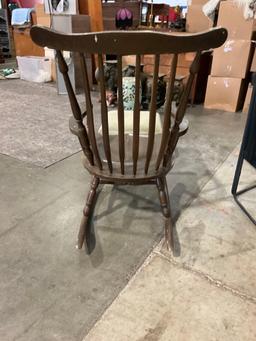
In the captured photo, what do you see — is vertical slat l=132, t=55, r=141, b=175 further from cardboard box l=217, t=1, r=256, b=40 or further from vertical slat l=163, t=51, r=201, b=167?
cardboard box l=217, t=1, r=256, b=40

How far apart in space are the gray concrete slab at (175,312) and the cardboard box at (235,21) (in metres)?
2.80

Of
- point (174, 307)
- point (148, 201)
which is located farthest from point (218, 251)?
point (148, 201)

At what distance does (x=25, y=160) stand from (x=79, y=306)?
135 centimetres

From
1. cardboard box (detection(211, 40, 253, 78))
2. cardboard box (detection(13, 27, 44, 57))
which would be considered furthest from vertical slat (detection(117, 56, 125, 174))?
cardboard box (detection(13, 27, 44, 57))

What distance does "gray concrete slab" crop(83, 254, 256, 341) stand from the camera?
1.01m

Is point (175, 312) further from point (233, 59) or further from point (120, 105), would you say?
point (233, 59)

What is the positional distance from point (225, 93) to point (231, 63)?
34cm

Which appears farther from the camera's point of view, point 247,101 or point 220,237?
point 247,101

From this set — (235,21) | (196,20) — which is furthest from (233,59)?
(196,20)

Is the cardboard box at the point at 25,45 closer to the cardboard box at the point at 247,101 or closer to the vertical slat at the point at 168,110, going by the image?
the cardboard box at the point at 247,101

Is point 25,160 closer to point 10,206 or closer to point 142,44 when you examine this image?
point 10,206

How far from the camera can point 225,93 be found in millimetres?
3408

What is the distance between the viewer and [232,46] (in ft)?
10.4

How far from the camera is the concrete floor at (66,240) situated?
1.07 metres
